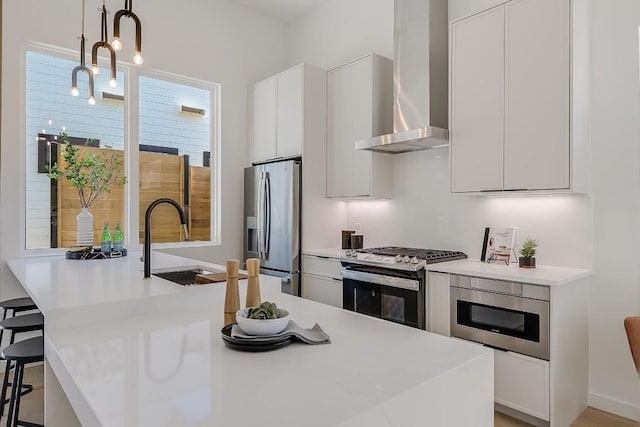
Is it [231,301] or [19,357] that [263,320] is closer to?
[231,301]

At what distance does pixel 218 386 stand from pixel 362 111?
3.25 m

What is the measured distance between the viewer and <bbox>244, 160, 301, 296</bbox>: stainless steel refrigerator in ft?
13.2

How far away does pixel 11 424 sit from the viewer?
2039 mm

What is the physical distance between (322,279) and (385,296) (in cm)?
81

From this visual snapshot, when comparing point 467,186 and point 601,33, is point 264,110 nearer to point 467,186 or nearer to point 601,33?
point 467,186

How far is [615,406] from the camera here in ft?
8.84

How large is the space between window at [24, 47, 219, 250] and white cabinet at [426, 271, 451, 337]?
2620 mm

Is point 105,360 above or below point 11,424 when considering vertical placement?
above

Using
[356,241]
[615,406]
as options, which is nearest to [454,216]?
[356,241]

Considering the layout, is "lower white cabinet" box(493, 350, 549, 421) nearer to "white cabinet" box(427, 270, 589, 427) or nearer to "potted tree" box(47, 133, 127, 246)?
"white cabinet" box(427, 270, 589, 427)

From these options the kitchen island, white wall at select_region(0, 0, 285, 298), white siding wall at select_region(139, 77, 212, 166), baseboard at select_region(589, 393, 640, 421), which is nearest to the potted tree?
white wall at select_region(0, 0, 285, 298)

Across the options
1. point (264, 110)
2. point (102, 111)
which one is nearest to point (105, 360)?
point (102, 111)

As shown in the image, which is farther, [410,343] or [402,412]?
[410,343]

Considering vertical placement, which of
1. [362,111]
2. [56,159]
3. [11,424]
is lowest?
[11,424]
